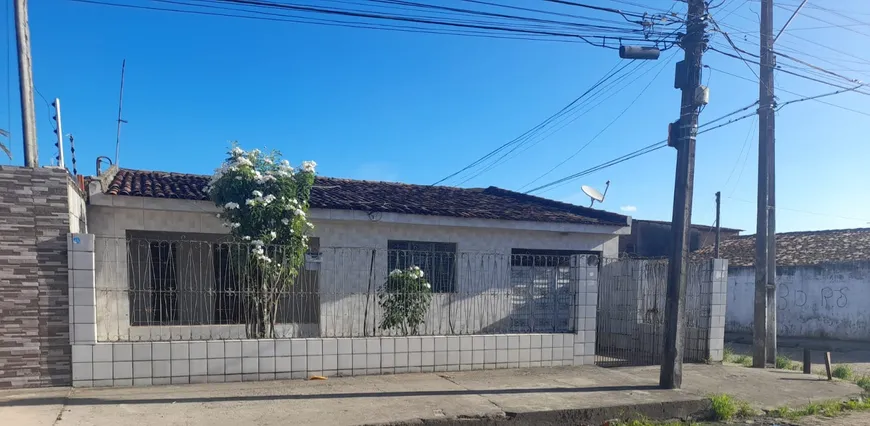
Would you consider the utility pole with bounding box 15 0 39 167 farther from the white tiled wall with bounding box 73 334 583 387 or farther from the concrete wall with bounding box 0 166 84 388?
the white tiled wall with bounding box 73 334 583 387

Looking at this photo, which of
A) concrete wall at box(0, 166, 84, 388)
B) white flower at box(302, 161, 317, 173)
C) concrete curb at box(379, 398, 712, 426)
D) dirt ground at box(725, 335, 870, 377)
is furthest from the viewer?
dirt ground at box(725, 335, 870, 377)

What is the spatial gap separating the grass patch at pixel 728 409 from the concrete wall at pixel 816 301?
11927 mm

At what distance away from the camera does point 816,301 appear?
55.5ft

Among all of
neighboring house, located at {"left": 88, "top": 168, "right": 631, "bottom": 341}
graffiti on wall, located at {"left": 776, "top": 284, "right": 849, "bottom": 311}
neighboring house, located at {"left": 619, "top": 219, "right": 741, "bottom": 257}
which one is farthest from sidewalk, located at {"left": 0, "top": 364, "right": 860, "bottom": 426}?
neighboring house, located at {"left": 619, "top": 219, "right": 741, "bottom": 257}

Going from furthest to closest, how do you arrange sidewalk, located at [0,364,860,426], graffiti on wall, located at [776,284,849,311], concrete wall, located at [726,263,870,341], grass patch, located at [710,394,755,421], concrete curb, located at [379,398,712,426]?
1. graffiti on wall, located at [776,284,849,311]
2. concrete wall, located at [726,263,870,341]
3. grass patch, located at [710,394,755,421]
4. concrete curb, located at [379,398,712,426]
5. sidewalk, located at [0,364,860,426]

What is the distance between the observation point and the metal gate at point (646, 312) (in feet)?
31.8

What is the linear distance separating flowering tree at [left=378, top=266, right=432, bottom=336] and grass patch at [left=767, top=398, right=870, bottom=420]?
475 centimetres

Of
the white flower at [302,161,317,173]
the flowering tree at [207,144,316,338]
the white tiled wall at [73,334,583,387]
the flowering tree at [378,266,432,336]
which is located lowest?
the white tiled wall at [73,334,583,387]

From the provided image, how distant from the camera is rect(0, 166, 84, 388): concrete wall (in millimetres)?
6152

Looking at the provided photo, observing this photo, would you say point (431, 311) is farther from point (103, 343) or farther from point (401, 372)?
point (103, 343)

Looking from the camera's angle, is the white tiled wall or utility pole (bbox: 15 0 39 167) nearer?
the white tiled wall

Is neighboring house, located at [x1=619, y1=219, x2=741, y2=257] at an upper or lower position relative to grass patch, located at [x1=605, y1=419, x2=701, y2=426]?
upper

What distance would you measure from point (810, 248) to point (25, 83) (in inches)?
873

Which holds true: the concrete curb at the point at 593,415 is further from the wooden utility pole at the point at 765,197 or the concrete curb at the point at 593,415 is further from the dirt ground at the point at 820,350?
the dirt ground at the point at 820,350
